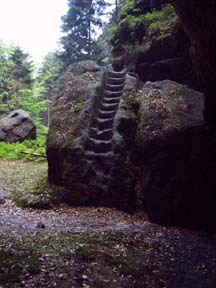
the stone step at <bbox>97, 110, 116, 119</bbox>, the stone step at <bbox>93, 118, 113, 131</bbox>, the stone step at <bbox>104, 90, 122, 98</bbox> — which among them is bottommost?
the stone step at <bbox>93, 118, 113, 131</bbox>

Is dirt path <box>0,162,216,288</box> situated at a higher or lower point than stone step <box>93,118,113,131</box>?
lower

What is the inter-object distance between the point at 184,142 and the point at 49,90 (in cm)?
4122

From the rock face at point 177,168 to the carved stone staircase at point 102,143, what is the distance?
116 centimetres

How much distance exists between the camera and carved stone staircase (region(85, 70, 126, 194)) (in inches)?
427

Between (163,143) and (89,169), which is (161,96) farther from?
(89,169)

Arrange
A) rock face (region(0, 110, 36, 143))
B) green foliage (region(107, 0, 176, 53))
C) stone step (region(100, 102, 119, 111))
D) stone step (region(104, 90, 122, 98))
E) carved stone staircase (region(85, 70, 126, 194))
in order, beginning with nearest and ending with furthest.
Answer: carved stone staircase (region(85, 70, 126, 194))
stone step (region(100, 102, 119, 111))
stone step (region(104, 90, 122, 98))
green foliage (region(107, 0, 176, 53))
rock face (region(0, 110, 36, 143))

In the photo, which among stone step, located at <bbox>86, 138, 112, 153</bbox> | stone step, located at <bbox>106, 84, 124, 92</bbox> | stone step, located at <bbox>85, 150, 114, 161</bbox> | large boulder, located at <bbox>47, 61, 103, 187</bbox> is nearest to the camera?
stone step, located at <bbox>85, 150, 114, 161</bbox>

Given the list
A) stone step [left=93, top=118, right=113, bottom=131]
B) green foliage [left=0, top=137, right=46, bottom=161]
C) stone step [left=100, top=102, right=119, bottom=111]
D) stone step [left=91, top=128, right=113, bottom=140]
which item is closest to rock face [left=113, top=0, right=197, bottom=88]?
stone step [left=100, top=102, right=119, bottom=111]

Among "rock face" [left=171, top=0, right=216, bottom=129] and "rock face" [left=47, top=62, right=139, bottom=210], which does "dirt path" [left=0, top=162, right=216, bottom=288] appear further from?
"rock face" [left=171, top=0, right=216, bottom=129]

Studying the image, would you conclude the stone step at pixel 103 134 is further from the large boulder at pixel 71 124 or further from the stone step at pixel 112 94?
the stone step at pixel 112 94

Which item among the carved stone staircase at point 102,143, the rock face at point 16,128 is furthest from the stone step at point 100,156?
the rock face at point 16,128

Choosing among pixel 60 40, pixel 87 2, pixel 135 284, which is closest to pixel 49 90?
pixel 60 40

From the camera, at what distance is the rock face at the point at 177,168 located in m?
9.15

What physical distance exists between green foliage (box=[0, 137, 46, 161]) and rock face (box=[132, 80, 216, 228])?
34.4ft
